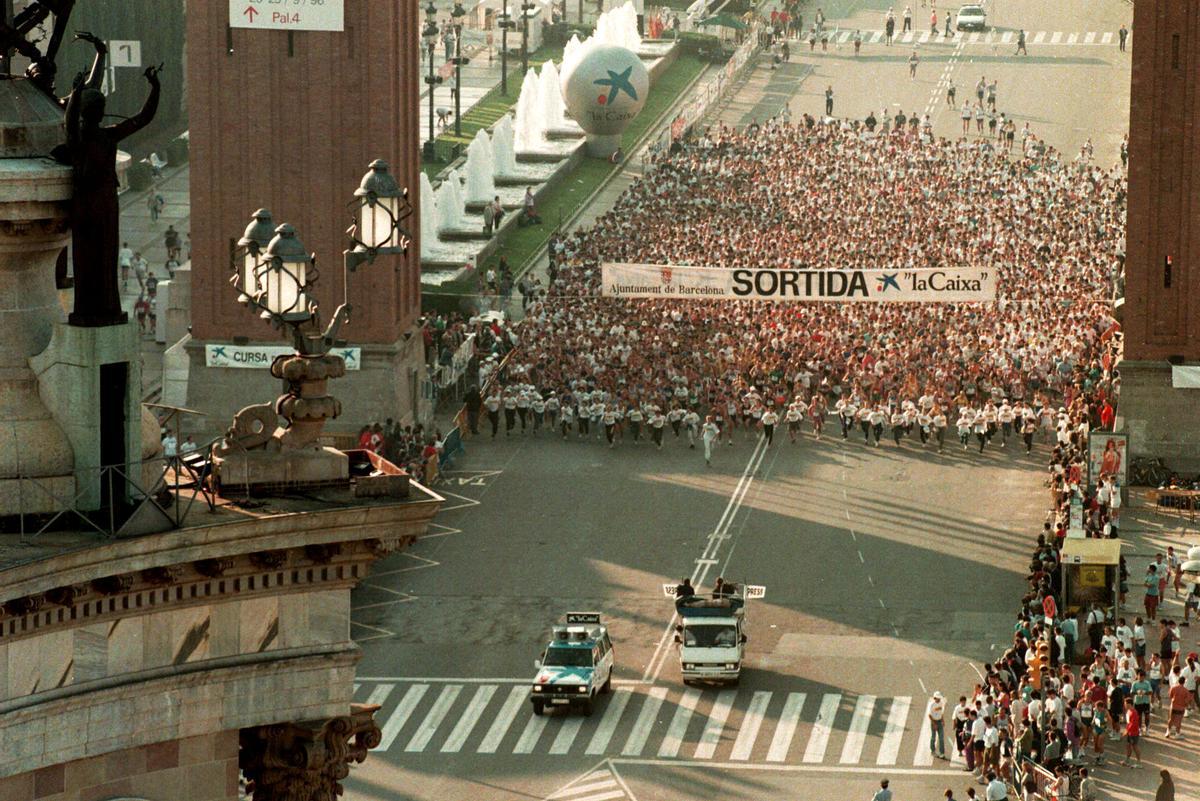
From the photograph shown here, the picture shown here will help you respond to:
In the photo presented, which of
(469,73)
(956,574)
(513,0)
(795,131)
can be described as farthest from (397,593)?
(513,0)

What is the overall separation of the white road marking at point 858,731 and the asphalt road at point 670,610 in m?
0.07

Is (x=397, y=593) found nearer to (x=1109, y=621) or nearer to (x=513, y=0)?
(x=1109, y=621)

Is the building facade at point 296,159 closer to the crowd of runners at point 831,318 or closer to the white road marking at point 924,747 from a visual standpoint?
the crowd of runners at point 831,318

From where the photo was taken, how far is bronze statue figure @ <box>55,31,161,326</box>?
24094 millimetres

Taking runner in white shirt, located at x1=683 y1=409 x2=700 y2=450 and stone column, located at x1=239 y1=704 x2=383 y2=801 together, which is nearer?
stone column, located at x1=239 y1=704 x2=383 y2=801

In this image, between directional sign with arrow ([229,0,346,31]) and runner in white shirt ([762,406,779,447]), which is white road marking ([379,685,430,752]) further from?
directional sign with arrow ([229,0,346,31])

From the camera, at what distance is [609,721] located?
55188 mm

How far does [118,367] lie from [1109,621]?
3779 cm

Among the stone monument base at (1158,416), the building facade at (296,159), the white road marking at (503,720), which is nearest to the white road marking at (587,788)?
the white road marking at (503,720)

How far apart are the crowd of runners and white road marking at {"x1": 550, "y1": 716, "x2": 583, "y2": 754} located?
23.5 m

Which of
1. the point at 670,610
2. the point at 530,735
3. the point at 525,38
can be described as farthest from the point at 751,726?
the point at 525,38

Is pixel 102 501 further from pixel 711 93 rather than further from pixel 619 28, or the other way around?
pixel 619 28

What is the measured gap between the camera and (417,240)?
86.7 metres

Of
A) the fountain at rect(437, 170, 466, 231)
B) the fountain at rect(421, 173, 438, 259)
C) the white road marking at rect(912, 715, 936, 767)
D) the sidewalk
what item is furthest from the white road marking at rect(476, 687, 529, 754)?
the fountain at rect(437, 170, 466, 231)
